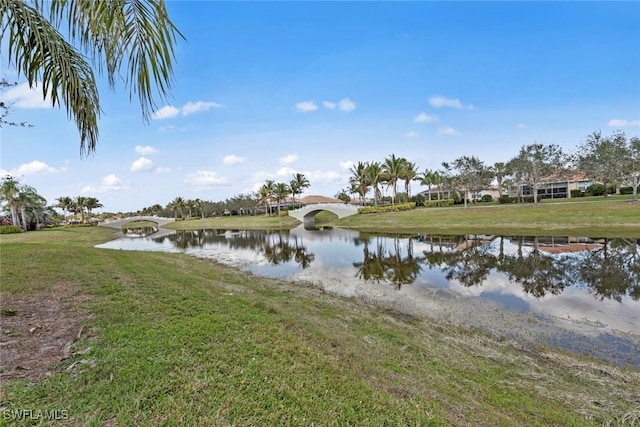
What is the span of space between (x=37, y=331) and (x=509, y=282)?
14541 mm

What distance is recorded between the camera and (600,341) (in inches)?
286

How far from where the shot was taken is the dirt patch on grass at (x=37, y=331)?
3.63 m

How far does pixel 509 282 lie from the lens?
12.9 metres

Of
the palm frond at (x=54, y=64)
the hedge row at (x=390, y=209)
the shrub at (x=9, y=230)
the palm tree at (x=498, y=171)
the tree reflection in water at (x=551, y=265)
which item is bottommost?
the tree reflection in water at (x=551, y=265)

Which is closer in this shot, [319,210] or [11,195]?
[11,195]

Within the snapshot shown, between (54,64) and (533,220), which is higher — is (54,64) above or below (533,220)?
above

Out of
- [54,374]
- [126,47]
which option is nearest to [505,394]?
[54,374]

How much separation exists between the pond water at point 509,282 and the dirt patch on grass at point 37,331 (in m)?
8.26

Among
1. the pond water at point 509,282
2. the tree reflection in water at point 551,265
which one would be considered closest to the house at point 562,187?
the pond water at point 509,282

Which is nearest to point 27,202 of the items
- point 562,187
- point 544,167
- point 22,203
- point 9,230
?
point 22,203

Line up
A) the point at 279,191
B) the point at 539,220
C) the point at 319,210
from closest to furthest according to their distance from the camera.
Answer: the point at 539,220 < the point at 319,210 < the point at 279,191

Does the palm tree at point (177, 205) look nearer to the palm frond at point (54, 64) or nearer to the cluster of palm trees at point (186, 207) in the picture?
the cluster of palm trees at point (186, 207)

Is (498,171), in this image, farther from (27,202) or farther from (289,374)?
(27,202)

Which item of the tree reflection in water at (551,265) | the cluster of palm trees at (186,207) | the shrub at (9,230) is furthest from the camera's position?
the cluster of palm trees at (186,207)
